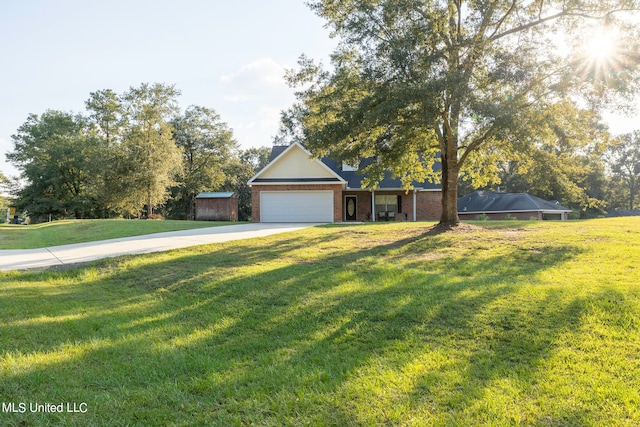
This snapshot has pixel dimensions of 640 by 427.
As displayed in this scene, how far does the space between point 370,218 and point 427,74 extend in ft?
48.4

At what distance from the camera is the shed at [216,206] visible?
91.2 feet

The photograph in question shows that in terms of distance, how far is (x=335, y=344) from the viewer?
3.88 m

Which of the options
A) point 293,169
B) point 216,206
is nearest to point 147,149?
point 216,206

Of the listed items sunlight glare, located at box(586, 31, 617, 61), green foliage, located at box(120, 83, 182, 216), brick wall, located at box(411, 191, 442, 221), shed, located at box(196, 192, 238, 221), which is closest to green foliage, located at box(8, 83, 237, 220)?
green foliage, located at box(120, 83, 182, 216)

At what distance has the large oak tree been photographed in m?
10.1

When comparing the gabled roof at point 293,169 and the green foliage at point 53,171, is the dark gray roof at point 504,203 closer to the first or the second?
the gabled roof at point 293,169

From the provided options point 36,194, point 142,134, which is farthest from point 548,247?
point 36,194

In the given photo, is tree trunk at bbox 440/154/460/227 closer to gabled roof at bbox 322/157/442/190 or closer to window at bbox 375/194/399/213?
gabled roof at bbox 322/157/442/190

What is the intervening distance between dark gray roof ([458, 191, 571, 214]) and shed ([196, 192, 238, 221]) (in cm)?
2020

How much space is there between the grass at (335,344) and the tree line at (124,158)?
80.1ft

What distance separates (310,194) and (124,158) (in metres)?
16.1

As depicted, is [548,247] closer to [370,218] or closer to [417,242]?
[417,242]

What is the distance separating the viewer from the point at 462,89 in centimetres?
974

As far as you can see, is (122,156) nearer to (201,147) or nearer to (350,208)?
(201,147)
